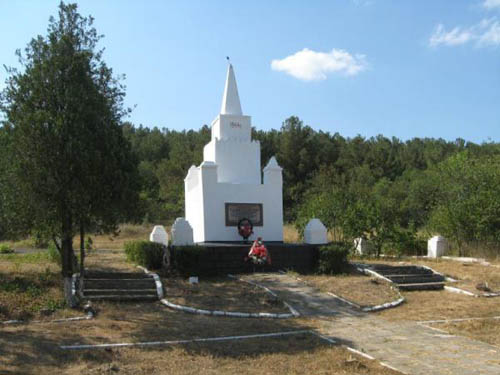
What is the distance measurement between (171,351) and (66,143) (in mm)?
5223

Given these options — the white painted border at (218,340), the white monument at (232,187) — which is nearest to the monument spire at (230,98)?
the white monument at (232,187)

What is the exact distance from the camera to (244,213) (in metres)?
18.8

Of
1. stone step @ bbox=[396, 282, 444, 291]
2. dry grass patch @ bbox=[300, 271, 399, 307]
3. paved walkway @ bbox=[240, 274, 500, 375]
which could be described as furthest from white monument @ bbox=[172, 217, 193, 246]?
stone step @ bbox=[396, 282, 444, 291]

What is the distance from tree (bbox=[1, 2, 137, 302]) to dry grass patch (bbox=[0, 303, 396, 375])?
240cm

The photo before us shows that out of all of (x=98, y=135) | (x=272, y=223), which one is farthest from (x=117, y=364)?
(x=272, y=223)

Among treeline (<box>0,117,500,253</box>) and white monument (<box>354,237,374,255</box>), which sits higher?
treeline (<box>0,117,500,253</box>)

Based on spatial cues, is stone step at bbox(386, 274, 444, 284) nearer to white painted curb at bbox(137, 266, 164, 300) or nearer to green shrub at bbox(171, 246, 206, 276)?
green shrub at bbox(171, 246, 206, 276)

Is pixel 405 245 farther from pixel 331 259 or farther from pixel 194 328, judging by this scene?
pixel 194 328

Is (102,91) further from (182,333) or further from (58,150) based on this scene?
(182,333)

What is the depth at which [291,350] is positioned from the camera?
820 cm

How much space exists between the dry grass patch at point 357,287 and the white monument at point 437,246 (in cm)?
804

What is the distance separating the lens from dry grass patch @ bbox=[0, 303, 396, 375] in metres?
7.06

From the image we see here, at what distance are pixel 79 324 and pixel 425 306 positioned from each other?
8301 millimetres

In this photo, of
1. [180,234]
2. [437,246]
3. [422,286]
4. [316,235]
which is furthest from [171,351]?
[437,246]
